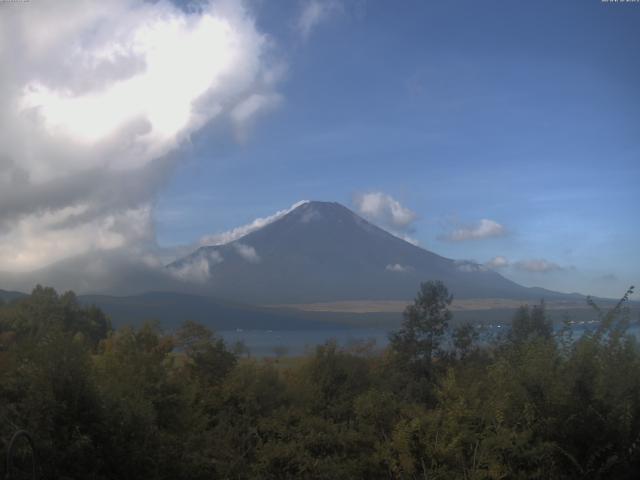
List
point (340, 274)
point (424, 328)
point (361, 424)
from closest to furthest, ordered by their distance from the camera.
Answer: point (361, 424) < point (424, 328) < point (340, 274)

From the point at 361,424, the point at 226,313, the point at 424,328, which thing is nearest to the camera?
the point at 361,424

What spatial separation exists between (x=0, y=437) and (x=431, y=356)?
25906mm

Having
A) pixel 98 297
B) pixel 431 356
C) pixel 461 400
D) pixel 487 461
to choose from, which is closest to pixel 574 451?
pixel 487 461

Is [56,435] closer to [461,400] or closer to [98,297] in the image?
[461,400]

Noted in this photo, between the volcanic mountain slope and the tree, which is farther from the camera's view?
the volcanic mountain slope

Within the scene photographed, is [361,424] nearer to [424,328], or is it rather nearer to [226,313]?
[424,328]

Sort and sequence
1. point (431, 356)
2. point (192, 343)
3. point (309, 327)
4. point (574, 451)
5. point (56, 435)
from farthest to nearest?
point (309, 327), point (431, 356), point (192, 343), point (574, 451), point (56, 435)

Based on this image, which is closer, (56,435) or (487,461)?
(56,435)

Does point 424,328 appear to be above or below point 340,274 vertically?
below

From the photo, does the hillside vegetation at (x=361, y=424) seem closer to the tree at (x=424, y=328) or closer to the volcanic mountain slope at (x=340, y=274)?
the tree at (x=424, y=328)

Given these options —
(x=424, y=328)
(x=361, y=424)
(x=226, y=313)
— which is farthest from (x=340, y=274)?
(x=361, y=424)

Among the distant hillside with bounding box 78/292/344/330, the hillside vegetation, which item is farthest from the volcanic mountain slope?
the hillside vegetation

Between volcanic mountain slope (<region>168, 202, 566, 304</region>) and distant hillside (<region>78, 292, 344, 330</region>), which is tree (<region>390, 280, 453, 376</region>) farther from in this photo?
volcanic mountain slope (<region>168, 202, 566, 304</region>)

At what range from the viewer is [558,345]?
964 cm
